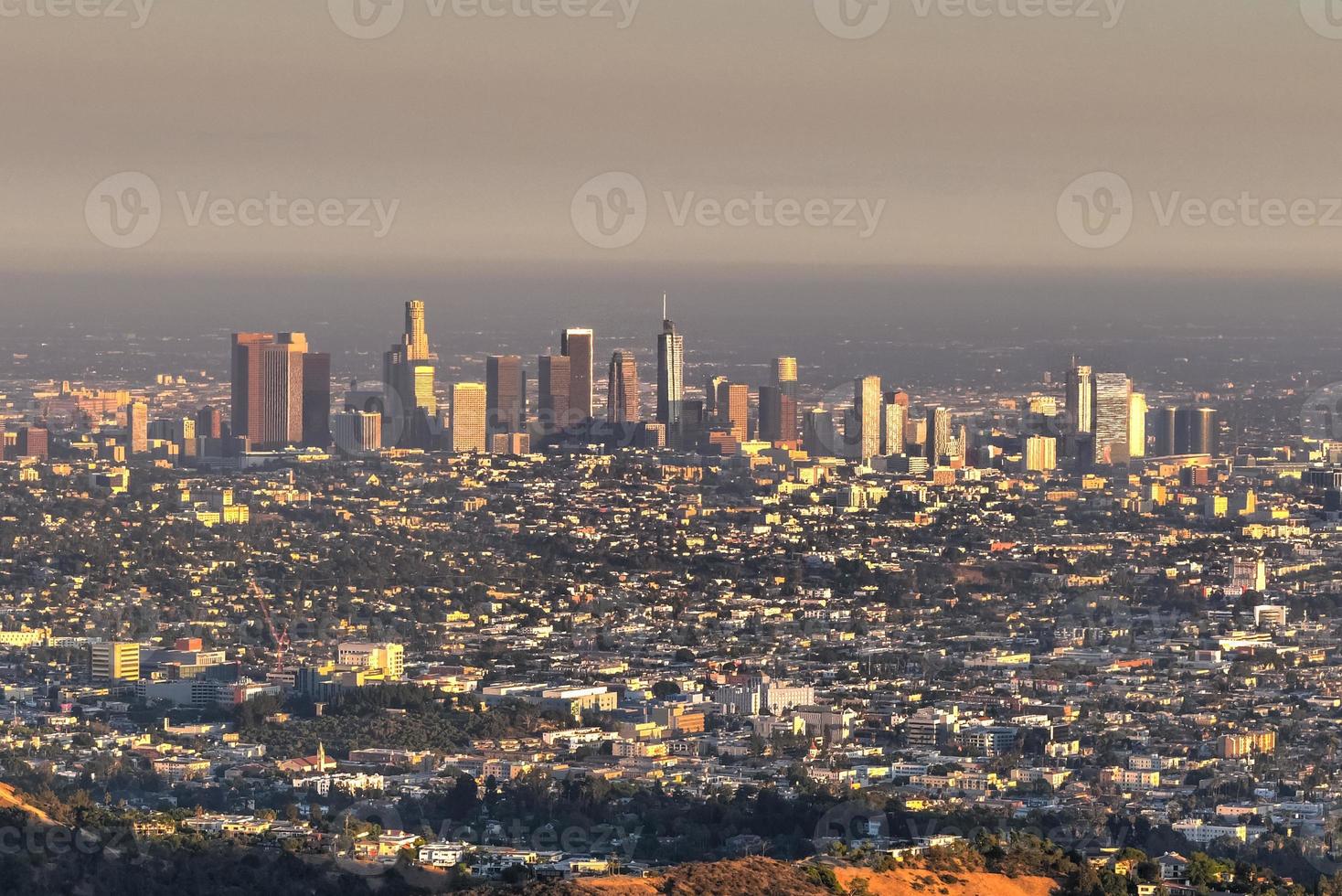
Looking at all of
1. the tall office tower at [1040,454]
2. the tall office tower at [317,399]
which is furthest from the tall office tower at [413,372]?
the tall office tower at [1040,454]

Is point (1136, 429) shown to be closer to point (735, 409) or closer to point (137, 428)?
point (735, 409)

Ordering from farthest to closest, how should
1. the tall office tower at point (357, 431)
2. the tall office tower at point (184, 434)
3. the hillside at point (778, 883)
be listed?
the tall office tower at point (357, 431) → the tall office tower at point (184, 434) → the hillside at point (778, 883)

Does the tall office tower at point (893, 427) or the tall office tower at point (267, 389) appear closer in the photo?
the tall office tower at point (893, 427)

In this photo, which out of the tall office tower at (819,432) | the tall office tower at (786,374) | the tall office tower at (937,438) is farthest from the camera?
the tall office tower at (786,374)

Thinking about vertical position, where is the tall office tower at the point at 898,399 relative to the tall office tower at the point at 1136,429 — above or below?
above

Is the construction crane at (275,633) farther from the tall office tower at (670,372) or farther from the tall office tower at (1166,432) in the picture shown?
the tall office tower at (1166,432)

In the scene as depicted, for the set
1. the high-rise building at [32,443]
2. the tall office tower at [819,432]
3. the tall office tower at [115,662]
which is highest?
the tall office tower at [819,432]
